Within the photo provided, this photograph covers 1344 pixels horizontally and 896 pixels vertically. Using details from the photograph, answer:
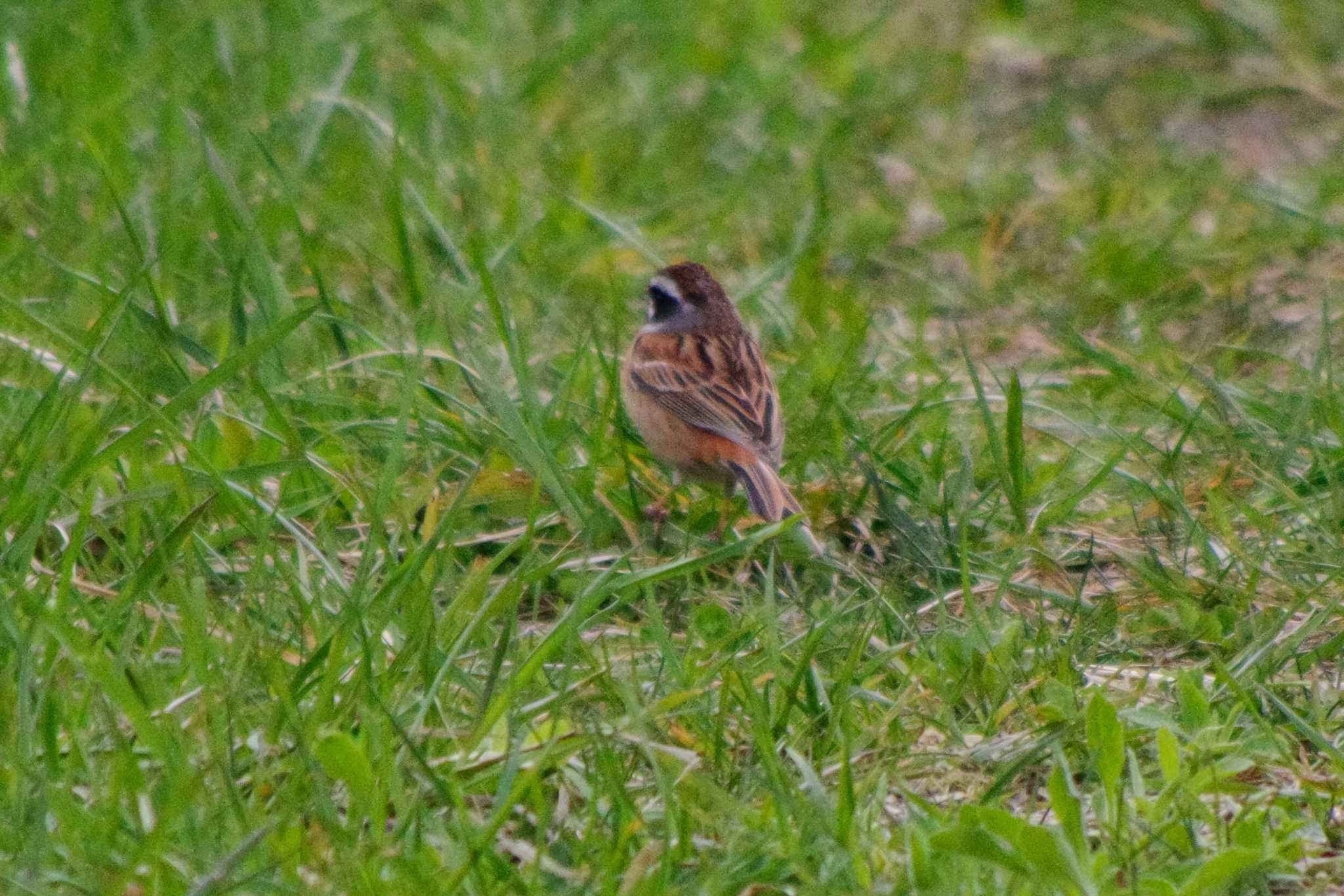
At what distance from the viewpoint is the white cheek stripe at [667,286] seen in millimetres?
6492

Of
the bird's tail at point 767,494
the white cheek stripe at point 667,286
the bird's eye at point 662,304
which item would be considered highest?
the bird's tail at point 767,494

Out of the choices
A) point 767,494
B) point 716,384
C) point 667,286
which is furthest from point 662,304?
point 767,494

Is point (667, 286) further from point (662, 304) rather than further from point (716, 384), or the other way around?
point (716, 384)

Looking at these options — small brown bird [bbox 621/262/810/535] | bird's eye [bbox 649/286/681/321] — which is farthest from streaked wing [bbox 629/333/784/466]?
bird's eye [bbox 649/286/681/321]

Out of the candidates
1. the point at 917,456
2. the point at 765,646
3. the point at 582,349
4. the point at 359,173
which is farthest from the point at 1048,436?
the point at 359,173

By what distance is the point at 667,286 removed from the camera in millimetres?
6570

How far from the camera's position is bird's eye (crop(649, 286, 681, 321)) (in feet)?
21.4

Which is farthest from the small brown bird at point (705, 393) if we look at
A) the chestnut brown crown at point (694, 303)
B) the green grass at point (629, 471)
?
the green grass at point (629, 471)

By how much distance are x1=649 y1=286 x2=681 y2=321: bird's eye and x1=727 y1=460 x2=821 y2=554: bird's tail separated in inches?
43.8

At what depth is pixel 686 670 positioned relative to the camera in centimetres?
415

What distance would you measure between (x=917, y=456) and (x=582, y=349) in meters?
1.00

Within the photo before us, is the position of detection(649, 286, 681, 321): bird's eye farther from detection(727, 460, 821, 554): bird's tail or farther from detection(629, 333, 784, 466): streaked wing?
detection(727, 460, 821, 554): bird's tail

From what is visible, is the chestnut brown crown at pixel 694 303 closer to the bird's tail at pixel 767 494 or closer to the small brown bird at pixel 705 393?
the small brown bird at pixel 705 393

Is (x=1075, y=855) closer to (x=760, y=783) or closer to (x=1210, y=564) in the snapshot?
(x=760, y=783)
